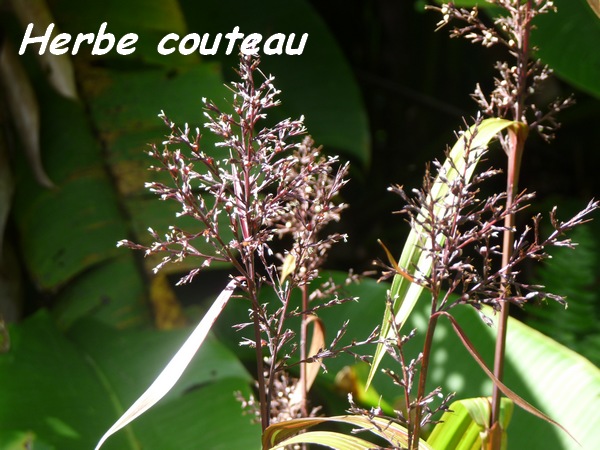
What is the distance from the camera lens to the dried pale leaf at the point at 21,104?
132cm

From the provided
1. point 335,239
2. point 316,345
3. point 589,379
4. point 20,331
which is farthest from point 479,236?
point 20,331

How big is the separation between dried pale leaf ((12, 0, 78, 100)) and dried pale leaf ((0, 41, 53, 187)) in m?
0.05

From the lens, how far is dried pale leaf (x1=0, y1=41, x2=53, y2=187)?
4.33 ft

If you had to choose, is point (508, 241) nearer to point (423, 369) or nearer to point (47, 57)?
point (423, 369)

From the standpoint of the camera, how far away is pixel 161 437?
917 mm

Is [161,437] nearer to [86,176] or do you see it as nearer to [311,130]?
[86,176]

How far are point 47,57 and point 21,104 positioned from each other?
0.10m

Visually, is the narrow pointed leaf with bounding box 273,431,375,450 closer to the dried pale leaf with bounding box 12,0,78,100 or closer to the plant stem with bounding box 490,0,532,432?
the plant stem with bounding box 490,0,532,432

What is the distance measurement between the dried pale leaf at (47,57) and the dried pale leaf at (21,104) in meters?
0.05

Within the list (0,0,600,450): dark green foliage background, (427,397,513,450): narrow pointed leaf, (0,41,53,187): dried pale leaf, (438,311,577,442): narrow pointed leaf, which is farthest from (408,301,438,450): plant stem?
(0,41,53,187): dried pale leaf

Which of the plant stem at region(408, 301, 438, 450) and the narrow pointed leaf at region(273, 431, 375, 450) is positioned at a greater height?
the plant stem at region(408, 301, 438, 450)

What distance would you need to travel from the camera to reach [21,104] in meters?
1.34

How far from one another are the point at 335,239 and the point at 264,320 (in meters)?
0.06

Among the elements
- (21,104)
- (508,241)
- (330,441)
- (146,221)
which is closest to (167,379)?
(330,441)
